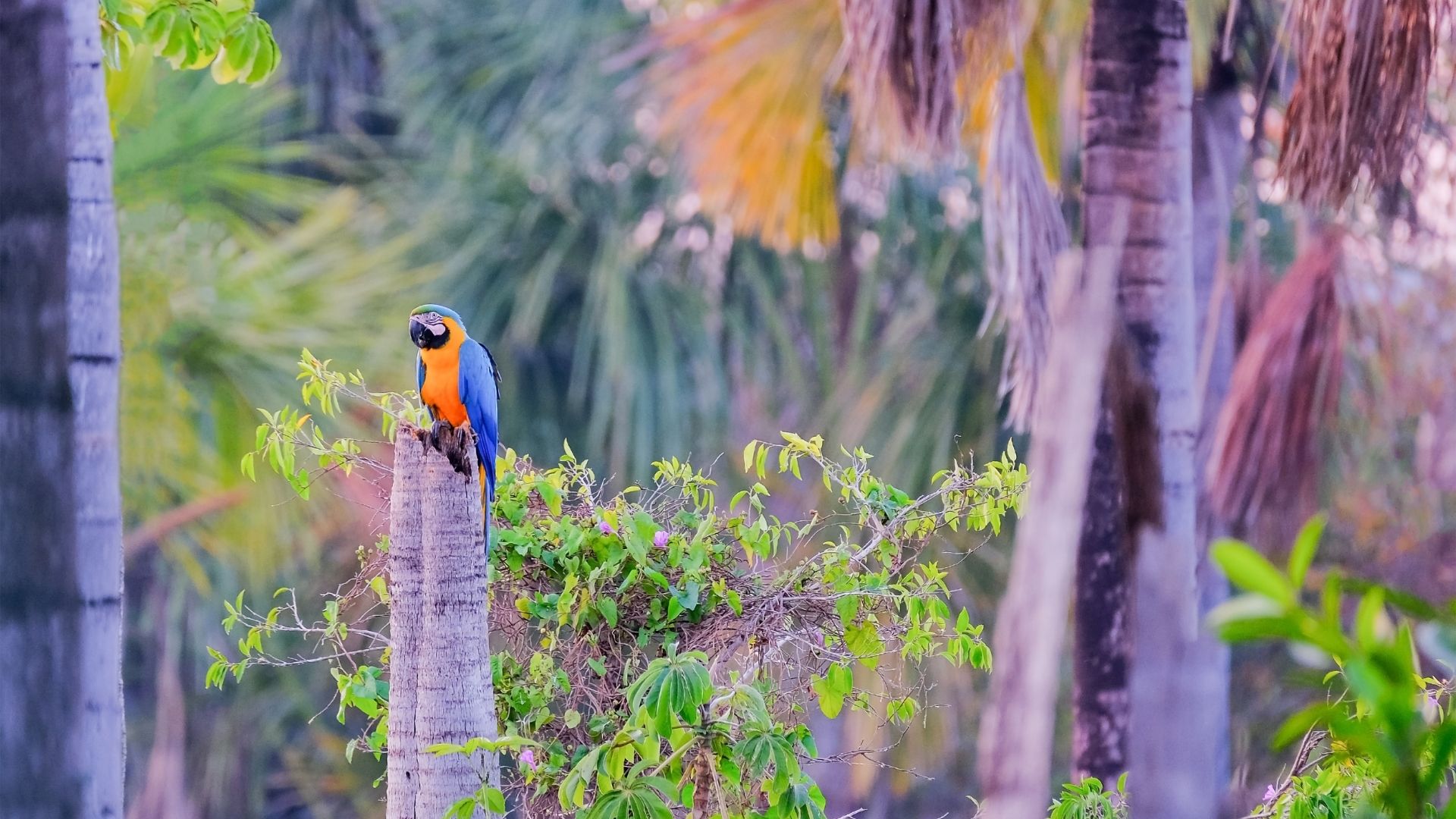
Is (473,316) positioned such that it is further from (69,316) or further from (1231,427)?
(69,316)

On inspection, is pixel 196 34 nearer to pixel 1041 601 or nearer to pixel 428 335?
pixel 428 335

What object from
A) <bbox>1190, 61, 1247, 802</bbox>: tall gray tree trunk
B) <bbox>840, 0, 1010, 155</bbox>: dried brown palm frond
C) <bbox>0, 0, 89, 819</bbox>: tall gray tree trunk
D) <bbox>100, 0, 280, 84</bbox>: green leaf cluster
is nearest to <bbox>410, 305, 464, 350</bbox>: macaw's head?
<bbox>100, 0, 280, 84</bbox>: green leaf cluster

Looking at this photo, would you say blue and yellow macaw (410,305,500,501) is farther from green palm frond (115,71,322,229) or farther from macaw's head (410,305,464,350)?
green palm frond (115,71,322,229)

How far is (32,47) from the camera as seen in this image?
2.46 metres

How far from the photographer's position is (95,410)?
2.45m

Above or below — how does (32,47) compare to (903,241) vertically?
below

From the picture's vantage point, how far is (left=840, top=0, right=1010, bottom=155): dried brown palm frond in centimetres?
452

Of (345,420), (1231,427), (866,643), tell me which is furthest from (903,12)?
(345,420)

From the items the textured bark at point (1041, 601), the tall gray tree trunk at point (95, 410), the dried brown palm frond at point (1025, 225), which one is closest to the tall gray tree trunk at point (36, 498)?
the tall gray tree trunk at point (95, 410)

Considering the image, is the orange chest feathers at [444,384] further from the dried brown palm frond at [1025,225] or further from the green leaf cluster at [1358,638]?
the green leaf cluster at [1358,638]

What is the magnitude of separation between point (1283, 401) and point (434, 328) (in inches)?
159

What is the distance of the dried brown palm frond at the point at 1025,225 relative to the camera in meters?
4.92

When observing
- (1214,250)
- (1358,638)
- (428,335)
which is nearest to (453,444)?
(428,335)

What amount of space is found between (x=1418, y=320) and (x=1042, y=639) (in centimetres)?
966
